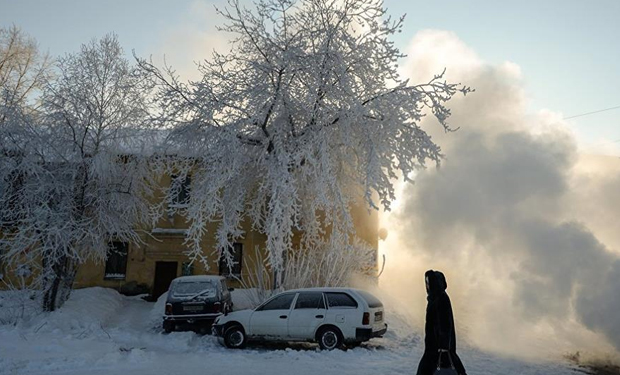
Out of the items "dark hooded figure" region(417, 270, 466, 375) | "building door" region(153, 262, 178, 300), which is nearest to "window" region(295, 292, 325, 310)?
"dark hooded figure" region(417, 270, 466, 375)

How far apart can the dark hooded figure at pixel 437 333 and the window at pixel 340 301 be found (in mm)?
5441

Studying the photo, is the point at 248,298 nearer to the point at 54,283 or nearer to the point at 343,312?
the point at 343,312

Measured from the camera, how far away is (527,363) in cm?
1009

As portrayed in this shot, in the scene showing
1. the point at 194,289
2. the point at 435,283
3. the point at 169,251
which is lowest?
the point at 194,289

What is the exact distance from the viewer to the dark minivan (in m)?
13.5

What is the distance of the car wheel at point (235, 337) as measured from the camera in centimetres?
1157

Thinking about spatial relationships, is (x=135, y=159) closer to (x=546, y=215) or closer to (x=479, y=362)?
(x=479, y=362)

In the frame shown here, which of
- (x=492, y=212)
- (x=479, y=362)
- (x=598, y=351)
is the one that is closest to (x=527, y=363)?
(x=479, y=362)

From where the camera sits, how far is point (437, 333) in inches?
221

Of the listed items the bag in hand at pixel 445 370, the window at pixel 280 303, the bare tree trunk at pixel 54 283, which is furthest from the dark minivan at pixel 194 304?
the bag in hand at pixel 445 370

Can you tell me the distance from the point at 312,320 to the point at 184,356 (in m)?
3.08

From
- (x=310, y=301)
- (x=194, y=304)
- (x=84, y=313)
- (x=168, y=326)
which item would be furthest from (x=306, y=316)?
(x=84, y=313)

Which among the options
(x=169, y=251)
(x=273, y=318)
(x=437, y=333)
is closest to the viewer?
(x=437, y=333)

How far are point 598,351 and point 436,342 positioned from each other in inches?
345
